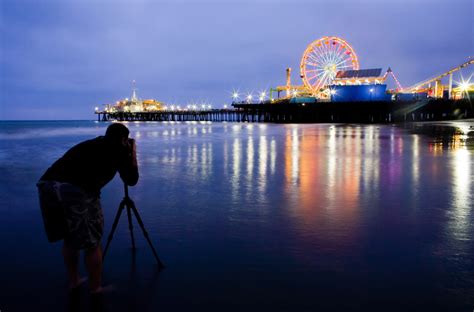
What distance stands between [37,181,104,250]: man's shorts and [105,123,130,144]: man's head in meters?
0.54

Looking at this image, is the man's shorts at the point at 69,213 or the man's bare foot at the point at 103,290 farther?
the man's bare foot at the point at 103,290

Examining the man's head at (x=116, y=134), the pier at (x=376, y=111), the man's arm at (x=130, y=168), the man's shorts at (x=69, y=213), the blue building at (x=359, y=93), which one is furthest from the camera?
the blue building at (x=359, y=93)

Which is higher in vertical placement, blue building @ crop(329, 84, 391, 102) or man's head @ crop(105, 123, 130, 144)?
blue building @ crop(329, 84, 391, 102)

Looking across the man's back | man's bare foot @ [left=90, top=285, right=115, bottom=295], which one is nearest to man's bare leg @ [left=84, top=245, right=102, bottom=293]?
man's bare foot @ [left=90, top=285, right=115, bottom=295]

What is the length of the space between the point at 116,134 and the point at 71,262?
4.46ft

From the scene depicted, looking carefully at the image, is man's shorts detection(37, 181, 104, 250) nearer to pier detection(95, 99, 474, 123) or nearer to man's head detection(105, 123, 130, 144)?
man's head detection(105, 123, 130, 144)

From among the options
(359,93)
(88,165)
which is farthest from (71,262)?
(359,93)

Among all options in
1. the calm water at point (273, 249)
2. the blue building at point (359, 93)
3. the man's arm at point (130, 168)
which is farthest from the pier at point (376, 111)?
the man's arm at point (130, 168)

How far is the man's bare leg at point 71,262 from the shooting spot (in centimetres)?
382

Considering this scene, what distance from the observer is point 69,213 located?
3516mm

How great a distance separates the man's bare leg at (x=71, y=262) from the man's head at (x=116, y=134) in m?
1.12

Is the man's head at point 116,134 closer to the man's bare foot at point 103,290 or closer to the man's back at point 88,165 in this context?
the man's back at point 88,165

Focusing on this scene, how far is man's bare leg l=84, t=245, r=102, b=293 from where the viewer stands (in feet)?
12.1

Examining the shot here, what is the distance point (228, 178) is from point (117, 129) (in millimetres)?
7464
